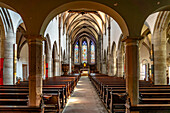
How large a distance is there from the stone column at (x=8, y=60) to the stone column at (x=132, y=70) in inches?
318

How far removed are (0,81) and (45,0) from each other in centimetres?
710

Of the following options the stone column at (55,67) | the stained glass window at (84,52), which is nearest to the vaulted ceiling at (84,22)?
the stained glass window at (84,52)

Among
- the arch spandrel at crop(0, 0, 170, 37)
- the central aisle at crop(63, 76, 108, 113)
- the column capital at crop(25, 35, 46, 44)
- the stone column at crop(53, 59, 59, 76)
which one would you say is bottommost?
the central aisle at crop(63, 76, 108, 113)

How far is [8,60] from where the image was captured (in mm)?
10898

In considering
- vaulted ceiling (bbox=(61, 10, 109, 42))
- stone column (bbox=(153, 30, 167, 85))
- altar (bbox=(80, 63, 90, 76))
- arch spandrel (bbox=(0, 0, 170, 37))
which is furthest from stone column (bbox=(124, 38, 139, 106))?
altar (bbox=(80, 63, 90, 76))

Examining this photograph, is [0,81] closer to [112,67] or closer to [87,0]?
[87,0]

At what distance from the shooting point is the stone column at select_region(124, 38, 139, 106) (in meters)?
5.97

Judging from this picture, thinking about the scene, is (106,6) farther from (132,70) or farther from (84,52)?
(84,52)

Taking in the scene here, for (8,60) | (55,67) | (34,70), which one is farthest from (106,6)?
(55,67)

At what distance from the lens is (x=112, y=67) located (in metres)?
22.5

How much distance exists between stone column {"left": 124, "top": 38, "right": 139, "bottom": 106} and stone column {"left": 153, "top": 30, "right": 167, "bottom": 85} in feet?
20.5

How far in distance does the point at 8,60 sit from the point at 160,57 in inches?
401

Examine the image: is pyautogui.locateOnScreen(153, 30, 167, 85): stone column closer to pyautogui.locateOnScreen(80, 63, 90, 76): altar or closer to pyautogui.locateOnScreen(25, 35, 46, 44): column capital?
pyautogui.locateOnScreen(25, 35, 46, 44): column capital

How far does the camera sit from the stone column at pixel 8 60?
1084cm
